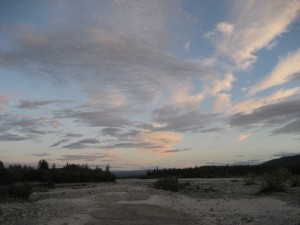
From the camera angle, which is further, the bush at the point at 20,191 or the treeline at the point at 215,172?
the treeline at the point at 215,172

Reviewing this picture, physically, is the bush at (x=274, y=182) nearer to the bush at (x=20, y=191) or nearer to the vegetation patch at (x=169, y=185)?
the vegetation patch at (x=169, y=185)

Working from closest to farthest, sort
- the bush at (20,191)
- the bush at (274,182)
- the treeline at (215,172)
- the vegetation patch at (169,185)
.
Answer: the bush at (274,182) < the bush at (20,191) < the vegetation patch at (169,185) < the treeline at (215,172)

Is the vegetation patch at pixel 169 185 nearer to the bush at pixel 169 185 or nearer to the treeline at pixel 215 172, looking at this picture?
the bush at pixel 169 185

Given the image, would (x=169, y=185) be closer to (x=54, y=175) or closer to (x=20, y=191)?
(x=20, y=191)

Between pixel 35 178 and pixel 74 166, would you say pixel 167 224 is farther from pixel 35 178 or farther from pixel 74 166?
pixel 74 166

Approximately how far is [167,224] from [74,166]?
67.1 m

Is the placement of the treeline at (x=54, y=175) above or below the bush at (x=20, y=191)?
above

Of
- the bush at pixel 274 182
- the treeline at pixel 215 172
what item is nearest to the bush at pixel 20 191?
the bush at pixel 274 182

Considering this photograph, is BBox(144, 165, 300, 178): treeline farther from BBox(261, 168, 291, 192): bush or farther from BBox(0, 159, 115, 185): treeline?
BBox(261, 168, 291, 192): bush

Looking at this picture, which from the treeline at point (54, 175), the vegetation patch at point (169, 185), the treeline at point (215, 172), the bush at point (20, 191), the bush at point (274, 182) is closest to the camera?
the bush at point (274, 182)

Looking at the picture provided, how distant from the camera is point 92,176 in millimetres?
71000

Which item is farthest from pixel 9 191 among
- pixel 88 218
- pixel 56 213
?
pixel 88 218

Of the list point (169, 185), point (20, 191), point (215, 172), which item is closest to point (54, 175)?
point (169, 185)

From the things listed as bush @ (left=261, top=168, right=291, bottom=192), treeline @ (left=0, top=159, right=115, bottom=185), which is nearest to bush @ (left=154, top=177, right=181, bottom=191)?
bush @ (left=261, top=168, right=291, bottom=192)
